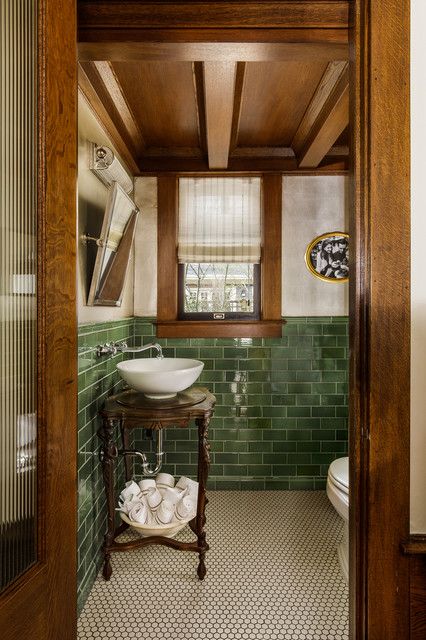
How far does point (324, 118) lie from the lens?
9.39 feet

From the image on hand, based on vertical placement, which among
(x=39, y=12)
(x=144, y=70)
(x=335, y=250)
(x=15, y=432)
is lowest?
(x=15, y=432)

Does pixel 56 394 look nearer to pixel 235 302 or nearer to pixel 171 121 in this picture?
pixel 171 121

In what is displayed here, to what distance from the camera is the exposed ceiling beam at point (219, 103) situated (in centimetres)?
219

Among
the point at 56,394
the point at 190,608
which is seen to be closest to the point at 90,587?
the point at 190,608

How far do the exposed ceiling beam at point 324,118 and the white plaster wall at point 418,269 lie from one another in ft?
4.02

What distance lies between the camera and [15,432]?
1.10 metres

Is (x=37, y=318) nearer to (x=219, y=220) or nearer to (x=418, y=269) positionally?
(x=418, y=269)

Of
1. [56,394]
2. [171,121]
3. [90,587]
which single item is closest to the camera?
[56,394]

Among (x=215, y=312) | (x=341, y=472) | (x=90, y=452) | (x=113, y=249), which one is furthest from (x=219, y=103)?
(x=341, y=472)

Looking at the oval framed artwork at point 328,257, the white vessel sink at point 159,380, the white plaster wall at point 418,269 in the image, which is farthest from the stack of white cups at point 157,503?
the oval framed artwork at point 328,257

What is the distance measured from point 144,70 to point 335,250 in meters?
2.07

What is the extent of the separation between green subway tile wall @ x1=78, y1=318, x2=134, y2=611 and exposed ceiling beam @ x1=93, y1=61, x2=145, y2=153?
1.32 meters

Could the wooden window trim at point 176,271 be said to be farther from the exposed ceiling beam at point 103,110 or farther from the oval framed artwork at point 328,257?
the exposed ceiling beam at point 103,110

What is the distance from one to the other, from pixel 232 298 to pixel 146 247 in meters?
0.84
